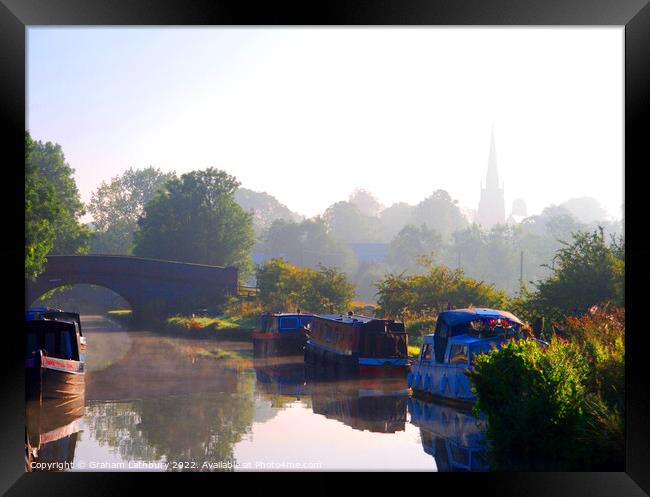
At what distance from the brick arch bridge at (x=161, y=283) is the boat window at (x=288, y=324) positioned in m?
13.2

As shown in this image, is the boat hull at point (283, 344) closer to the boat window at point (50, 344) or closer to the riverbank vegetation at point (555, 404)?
the boat window at point (50, 344)

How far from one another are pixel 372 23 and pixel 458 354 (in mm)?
8846

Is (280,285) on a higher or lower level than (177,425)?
higher

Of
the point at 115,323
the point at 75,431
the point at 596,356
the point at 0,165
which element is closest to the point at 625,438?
the point at 596,356

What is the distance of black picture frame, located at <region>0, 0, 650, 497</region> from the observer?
948 cm

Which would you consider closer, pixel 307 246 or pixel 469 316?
pixel 469 316

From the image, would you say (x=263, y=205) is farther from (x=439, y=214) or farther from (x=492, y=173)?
(x=492, y=173)

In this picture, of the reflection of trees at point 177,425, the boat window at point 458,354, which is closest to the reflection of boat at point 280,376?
the reflection of trees at point 177,425

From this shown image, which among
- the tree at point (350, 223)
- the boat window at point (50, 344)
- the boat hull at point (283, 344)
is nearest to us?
the boat window at point (50, 344)

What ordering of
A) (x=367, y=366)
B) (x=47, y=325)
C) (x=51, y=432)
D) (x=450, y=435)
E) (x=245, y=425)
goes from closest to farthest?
(x=450, y=435) < (x=51, y=432) < (x=245, y=425) < (x=47, y=325) < (x=367, y=366)

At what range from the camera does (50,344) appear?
19.1 m

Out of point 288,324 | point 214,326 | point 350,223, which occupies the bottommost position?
point 214,326

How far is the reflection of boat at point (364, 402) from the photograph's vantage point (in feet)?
53.5

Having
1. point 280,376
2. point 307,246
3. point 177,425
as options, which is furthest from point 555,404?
point 307,246
